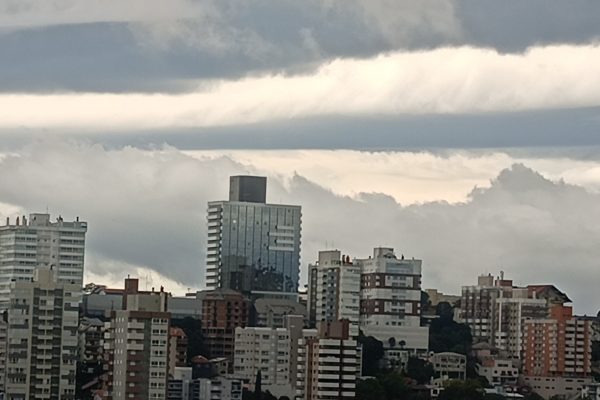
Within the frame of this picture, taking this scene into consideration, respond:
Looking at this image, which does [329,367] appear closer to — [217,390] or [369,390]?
[369,390]

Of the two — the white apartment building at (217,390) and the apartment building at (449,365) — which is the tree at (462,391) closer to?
the apartment building at (449,365)

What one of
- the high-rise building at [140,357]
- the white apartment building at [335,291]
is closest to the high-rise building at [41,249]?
the white apartment building at [335,291]

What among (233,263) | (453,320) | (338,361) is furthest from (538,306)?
(338,361)

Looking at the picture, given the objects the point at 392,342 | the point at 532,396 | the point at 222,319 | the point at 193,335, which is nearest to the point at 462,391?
the point at 532,396

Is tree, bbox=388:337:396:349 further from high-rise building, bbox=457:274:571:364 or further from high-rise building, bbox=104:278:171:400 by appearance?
high-rise building, bbox=104:278:171:400

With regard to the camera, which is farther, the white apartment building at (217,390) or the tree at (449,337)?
the tree at (449,337)

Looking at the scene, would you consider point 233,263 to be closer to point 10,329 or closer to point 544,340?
point 544,340

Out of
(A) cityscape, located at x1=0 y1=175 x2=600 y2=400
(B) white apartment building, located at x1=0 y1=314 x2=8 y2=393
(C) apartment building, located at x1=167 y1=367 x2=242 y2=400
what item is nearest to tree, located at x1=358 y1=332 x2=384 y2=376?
(A) cityscape, located at x1=0 y1=175 x2=600 y2=400
